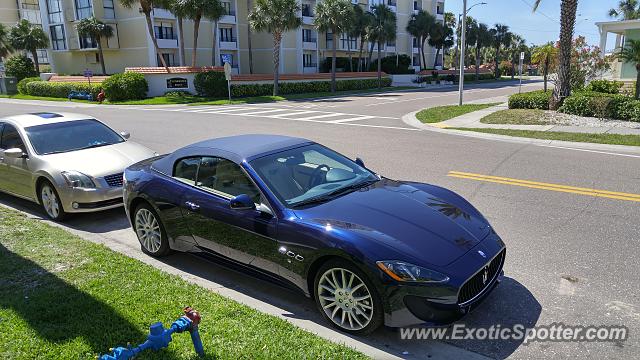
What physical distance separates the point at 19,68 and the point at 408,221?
61275 millimetres

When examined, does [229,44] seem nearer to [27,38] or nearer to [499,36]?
[27,38]

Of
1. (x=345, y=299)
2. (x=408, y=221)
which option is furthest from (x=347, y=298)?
(x=408, y=221)

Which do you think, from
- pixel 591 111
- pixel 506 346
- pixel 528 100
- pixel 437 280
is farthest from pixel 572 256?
pixel 528 100

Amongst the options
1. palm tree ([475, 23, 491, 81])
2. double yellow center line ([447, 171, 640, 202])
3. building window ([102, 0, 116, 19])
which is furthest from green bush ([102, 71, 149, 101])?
palm tree ([475, 23, 491, 81])

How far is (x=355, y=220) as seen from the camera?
13.1ft

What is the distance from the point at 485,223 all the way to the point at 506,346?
1142 millimetres

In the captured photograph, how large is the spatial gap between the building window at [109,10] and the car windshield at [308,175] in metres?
48.6

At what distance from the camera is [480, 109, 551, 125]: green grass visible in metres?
17.6

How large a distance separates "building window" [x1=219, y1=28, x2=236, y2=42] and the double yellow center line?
45.4m

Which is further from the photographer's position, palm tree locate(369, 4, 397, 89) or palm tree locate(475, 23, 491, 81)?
palm tree locate(475, 23, 491, 81)

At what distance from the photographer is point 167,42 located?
150 feet

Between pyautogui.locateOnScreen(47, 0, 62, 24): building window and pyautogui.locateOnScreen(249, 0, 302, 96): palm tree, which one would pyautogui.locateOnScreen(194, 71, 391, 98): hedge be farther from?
pyautogui.locateOnScreen(47, 0, 62, 24): building window

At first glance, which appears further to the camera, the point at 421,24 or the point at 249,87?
the point at 421,24

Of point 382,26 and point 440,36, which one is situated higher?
point 382,26
